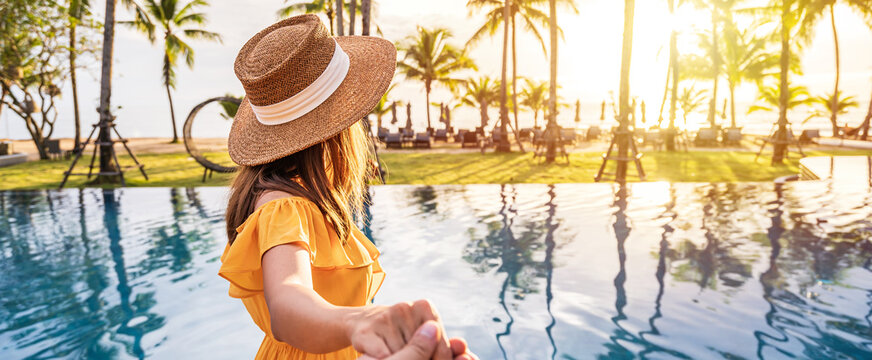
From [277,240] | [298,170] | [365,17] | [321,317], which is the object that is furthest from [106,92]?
[321,317]

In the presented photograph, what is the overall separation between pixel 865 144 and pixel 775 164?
11008mm

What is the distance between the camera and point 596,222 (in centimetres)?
747

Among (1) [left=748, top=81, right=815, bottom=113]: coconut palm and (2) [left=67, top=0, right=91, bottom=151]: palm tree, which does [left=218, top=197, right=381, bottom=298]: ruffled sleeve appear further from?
(1) [left=748, top=81, right=815, bottom=113]: coconut palm

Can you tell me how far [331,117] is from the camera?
4.03 feet

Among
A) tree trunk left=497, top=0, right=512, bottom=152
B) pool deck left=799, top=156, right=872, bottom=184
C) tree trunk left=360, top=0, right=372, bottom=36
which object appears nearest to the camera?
pool deck left=799, top=156, right=872, bottom=184

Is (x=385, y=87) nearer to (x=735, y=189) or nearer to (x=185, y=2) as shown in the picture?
(x=735, y=189)

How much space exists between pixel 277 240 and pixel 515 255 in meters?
5.19

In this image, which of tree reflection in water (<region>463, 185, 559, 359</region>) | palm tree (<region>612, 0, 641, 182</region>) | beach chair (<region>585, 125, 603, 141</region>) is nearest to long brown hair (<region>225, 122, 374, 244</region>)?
tree reflection in water (<region>463, 185, 559, 359</region>)

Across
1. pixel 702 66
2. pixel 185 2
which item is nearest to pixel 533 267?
pixel 185 2

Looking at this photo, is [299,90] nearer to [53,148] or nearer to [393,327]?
[393,327]

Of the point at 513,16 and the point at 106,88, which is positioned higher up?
the point at 513,16

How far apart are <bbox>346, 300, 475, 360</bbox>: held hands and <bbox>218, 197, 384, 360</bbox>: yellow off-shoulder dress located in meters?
0.41

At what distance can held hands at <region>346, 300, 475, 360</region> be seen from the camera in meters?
0.64

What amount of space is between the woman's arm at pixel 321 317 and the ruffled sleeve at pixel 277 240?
35 mm
